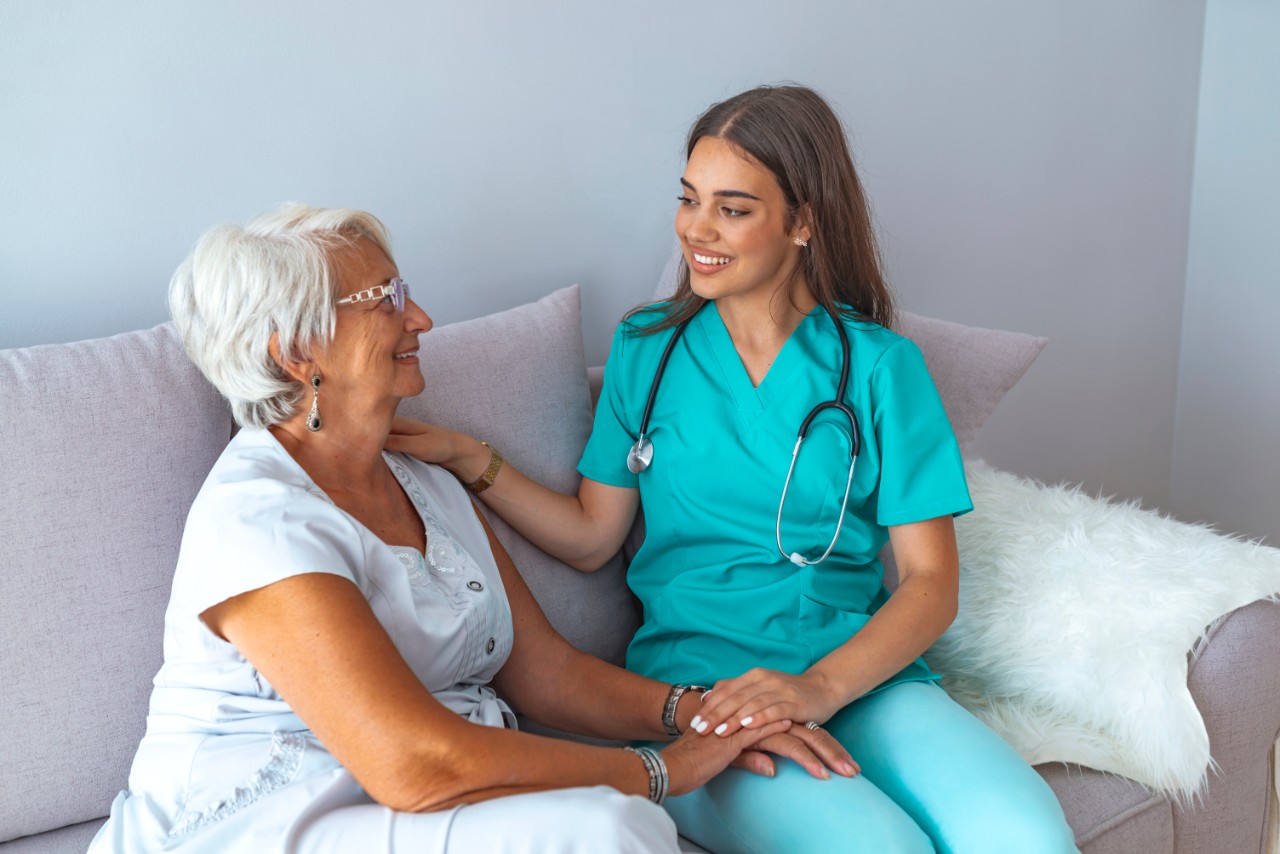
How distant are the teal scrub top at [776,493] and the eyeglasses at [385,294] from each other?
1.43ft

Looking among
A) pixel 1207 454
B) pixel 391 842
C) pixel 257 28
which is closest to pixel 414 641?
pixel 391 842

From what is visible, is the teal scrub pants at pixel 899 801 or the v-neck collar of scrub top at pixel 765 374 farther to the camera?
the v-neck collar of scrub top at pixel 765 374

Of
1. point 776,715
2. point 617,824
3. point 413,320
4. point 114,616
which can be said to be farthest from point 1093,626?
point 114,616

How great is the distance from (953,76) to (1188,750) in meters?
1.53

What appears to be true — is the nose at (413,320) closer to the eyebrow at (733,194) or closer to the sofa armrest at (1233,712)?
the eyebrow at (733,194)

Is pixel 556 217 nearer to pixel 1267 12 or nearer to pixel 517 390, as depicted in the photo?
pixel 517 390

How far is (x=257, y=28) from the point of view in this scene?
168 cm

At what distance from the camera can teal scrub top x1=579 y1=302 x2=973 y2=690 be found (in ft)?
5.12

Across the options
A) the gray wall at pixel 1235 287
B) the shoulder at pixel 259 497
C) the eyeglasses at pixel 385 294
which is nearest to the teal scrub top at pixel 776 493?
the eyeglasses at pixel 385 294

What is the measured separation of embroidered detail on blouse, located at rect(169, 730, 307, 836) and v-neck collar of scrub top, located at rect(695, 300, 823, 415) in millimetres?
739

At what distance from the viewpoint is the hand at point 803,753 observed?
4.44 ft

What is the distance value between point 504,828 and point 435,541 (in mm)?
411

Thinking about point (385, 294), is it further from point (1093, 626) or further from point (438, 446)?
point (1093, 626)

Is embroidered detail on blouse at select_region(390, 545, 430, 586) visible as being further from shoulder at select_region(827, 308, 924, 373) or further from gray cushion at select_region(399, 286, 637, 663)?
shoulder at select_region(827, 308, 924, 373)
